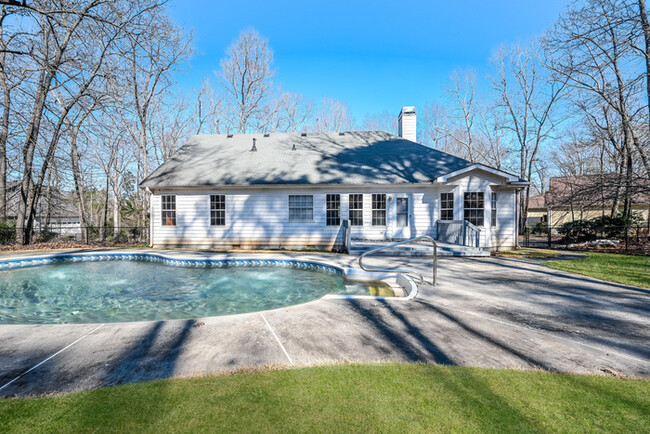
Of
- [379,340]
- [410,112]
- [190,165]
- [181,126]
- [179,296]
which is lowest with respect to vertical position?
[179,296]

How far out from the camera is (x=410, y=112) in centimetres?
1820

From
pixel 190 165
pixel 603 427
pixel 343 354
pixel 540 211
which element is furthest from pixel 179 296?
pixel 540 211

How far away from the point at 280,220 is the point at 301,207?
1.18m

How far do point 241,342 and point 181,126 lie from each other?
28.5 m

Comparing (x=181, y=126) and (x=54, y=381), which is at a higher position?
(x=181, y=126)

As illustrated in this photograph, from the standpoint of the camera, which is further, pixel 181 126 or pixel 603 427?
pixel 181 126

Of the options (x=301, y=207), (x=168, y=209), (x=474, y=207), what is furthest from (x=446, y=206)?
(x=168, y=209)

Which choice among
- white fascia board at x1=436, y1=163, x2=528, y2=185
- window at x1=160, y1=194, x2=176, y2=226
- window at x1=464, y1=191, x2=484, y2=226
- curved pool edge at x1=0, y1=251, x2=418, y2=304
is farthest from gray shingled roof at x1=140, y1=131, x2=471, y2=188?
curved pool edge at x1=0, y1=251, x2=418, y2=304

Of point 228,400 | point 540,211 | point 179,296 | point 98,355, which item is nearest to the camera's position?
point 228,400

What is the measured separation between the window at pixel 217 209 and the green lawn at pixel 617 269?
13.1 meters

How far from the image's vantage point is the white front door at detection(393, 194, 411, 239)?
45.1 feet

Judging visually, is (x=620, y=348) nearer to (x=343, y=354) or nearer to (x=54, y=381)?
(x=343, y=354)

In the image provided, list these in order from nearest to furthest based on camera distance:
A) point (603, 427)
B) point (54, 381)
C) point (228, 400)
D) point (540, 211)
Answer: point (603, 427)
point (228, 400)
point (54, 381)
point (540, 211)

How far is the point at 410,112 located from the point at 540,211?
33124 millimetres
